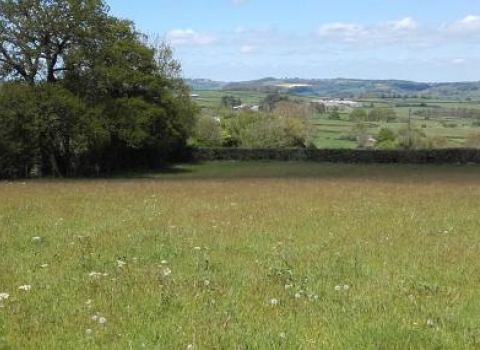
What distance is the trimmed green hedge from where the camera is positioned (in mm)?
70062

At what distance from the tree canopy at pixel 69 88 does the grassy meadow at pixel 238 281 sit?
36232mm

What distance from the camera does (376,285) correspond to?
8.07 m

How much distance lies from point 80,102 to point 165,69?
111ft

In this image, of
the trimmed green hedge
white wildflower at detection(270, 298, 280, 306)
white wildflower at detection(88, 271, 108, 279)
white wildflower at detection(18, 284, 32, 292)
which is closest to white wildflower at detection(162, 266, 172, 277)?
white wildflower at detection(88, 271, 108, 279)

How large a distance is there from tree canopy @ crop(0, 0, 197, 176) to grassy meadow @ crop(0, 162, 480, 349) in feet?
119

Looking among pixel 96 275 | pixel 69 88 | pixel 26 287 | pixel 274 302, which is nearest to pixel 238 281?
pixel 274 302

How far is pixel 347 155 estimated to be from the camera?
7438 centimetres

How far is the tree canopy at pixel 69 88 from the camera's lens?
5047 cm

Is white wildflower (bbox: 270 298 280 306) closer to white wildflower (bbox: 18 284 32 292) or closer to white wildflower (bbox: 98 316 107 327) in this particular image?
white wildflower (bbox: 98 316 107 327)

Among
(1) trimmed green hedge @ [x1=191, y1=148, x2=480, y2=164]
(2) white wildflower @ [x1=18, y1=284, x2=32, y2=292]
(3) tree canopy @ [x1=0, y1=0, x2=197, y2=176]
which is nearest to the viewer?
(2) white wildflower @ [x1=18, y1=284, x2=32, y2=292]

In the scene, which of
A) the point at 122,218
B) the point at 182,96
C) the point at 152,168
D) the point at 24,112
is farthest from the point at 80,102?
the point at 122,218

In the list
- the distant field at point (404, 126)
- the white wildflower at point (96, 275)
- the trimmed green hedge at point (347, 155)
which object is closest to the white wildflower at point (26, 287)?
the white wildflower at point (96, 275)

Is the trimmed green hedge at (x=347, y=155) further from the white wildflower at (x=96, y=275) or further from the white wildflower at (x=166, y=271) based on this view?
the white wildflower at (x=96, y=275)

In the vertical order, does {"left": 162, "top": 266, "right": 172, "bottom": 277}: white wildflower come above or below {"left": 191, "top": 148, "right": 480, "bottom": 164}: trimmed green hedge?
above
